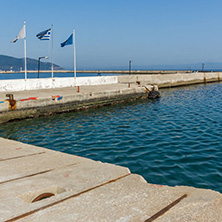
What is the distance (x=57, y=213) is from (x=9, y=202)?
2.73 feet

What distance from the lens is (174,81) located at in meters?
42.1

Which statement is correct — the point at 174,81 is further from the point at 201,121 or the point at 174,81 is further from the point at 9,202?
the point at 9,202

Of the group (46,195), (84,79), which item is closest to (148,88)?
(84,79)

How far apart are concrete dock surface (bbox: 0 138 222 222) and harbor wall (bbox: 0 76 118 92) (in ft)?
55.9

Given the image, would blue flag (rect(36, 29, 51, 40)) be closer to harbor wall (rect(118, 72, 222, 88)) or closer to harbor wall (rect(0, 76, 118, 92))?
harbor wall (rect(0, 76, 118, 92))

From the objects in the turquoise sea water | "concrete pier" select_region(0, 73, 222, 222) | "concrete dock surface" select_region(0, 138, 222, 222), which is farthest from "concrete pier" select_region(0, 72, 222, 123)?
"concrete dock surface" select_region(0, 138, 222, 222)

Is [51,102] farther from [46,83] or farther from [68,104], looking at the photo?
[46,83]

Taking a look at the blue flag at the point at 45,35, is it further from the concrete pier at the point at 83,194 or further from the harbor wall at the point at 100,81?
the concrete pier at the point at 83,194

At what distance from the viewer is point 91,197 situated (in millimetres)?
3828

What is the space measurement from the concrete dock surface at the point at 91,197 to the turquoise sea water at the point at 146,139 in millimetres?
2871

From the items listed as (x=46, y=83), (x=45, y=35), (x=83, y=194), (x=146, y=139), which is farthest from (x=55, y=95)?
(x=83, y=194)

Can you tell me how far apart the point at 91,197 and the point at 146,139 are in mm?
7834

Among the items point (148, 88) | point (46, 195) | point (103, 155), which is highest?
point (148, 88)

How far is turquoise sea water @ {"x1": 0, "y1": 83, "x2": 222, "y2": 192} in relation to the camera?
7.83m
